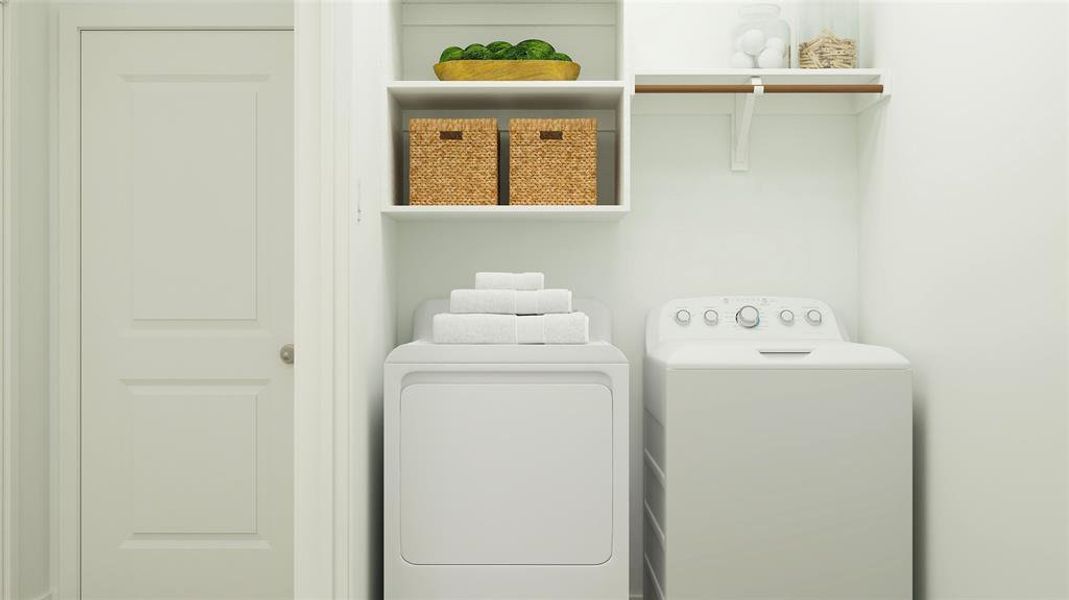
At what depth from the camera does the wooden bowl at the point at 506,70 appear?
230 centimetres

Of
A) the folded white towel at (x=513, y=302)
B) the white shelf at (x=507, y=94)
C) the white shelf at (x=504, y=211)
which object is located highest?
the white shelf at (x=507, y=94)

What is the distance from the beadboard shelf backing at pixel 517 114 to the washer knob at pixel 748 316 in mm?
503

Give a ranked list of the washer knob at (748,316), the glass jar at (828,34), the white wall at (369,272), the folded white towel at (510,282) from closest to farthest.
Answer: the white wall at (369,272)
the folded white towel at (510,282)
the glass jar at (828,34)
the washer knob at (748,316)

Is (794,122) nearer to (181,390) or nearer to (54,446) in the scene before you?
(181,390)

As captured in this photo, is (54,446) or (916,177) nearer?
(916,177)

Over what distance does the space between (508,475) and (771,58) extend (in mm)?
1431

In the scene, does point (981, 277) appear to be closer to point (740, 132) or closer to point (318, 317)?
point (740, 132)

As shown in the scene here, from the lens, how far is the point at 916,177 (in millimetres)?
2146

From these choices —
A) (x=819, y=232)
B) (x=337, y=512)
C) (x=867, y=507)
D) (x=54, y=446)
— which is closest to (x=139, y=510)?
(x=54, y=446)

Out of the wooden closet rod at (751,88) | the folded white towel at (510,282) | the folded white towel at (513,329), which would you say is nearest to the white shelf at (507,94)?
the wooden closet rod at (751,88)

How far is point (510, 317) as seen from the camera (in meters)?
2.05

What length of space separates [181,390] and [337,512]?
943mm

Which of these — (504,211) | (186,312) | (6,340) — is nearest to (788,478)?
(504,211)

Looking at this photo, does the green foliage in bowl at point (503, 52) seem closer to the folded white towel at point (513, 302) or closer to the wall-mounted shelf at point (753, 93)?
the wall-mounted shelf at point (753, 93)
